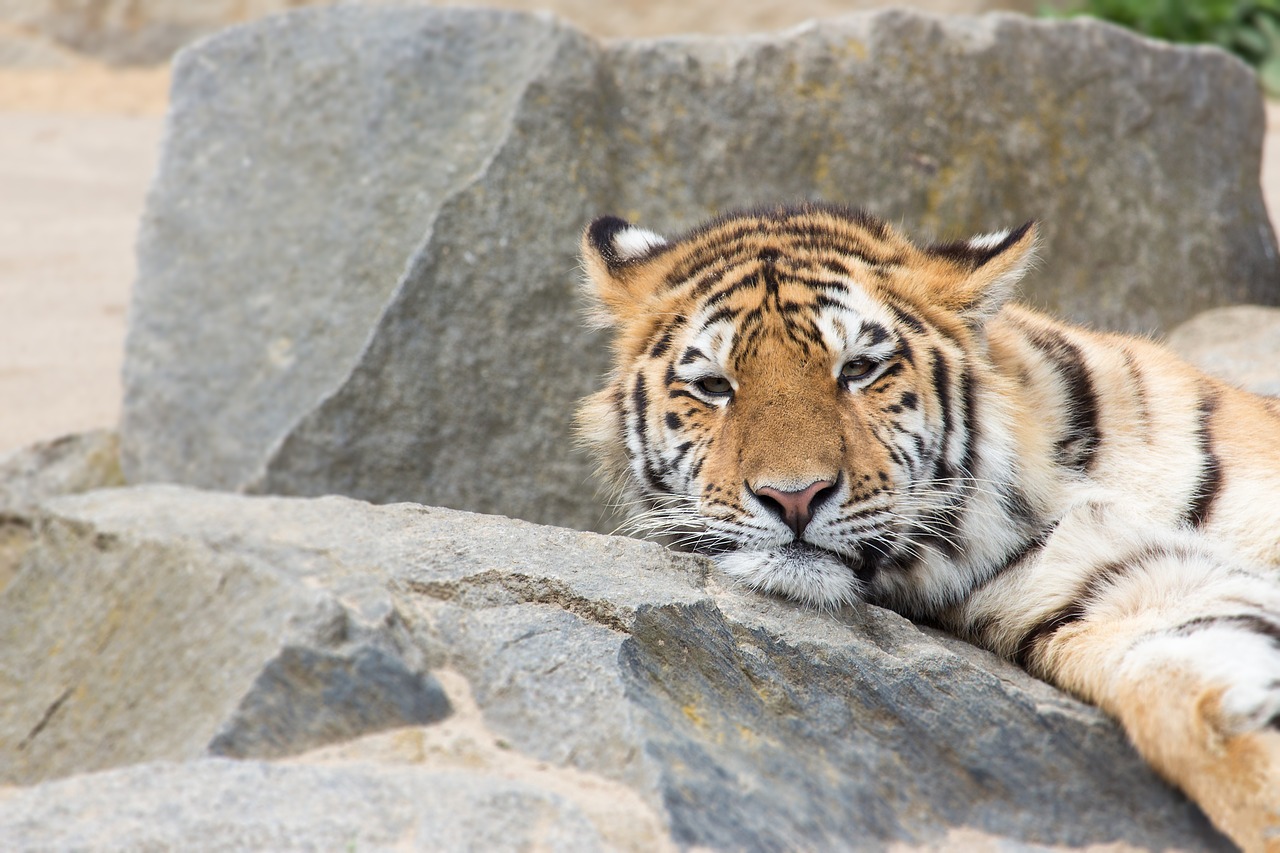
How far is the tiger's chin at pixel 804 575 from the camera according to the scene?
2.24m

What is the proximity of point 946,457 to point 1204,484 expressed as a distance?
0.49 meters

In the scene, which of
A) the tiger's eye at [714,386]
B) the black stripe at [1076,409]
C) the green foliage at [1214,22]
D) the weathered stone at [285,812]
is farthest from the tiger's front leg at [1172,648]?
the green foliage at [1214,22]

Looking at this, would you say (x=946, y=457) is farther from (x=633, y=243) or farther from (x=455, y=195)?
(x=455, y=195)

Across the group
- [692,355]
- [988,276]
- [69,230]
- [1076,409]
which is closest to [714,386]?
[692,355]

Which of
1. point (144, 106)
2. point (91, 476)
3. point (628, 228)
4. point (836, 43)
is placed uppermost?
point (836, 43)

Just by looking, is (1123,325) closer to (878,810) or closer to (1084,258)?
(1084,258)

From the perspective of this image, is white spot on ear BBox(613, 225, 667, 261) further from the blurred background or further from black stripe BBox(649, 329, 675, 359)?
the blurred background

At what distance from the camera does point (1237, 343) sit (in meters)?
4.63

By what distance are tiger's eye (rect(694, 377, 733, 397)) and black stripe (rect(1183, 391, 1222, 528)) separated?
91 cm

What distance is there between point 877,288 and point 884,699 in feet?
Answer: 2.84

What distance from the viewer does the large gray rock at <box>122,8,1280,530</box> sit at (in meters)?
3.90

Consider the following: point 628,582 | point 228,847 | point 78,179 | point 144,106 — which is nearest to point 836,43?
point 628,582

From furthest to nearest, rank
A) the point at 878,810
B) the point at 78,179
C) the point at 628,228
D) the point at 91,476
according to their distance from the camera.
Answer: the point at 78,179
the point at 91,476
the point at 628,228
the point at 878,810

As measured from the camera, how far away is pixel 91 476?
430 cm
